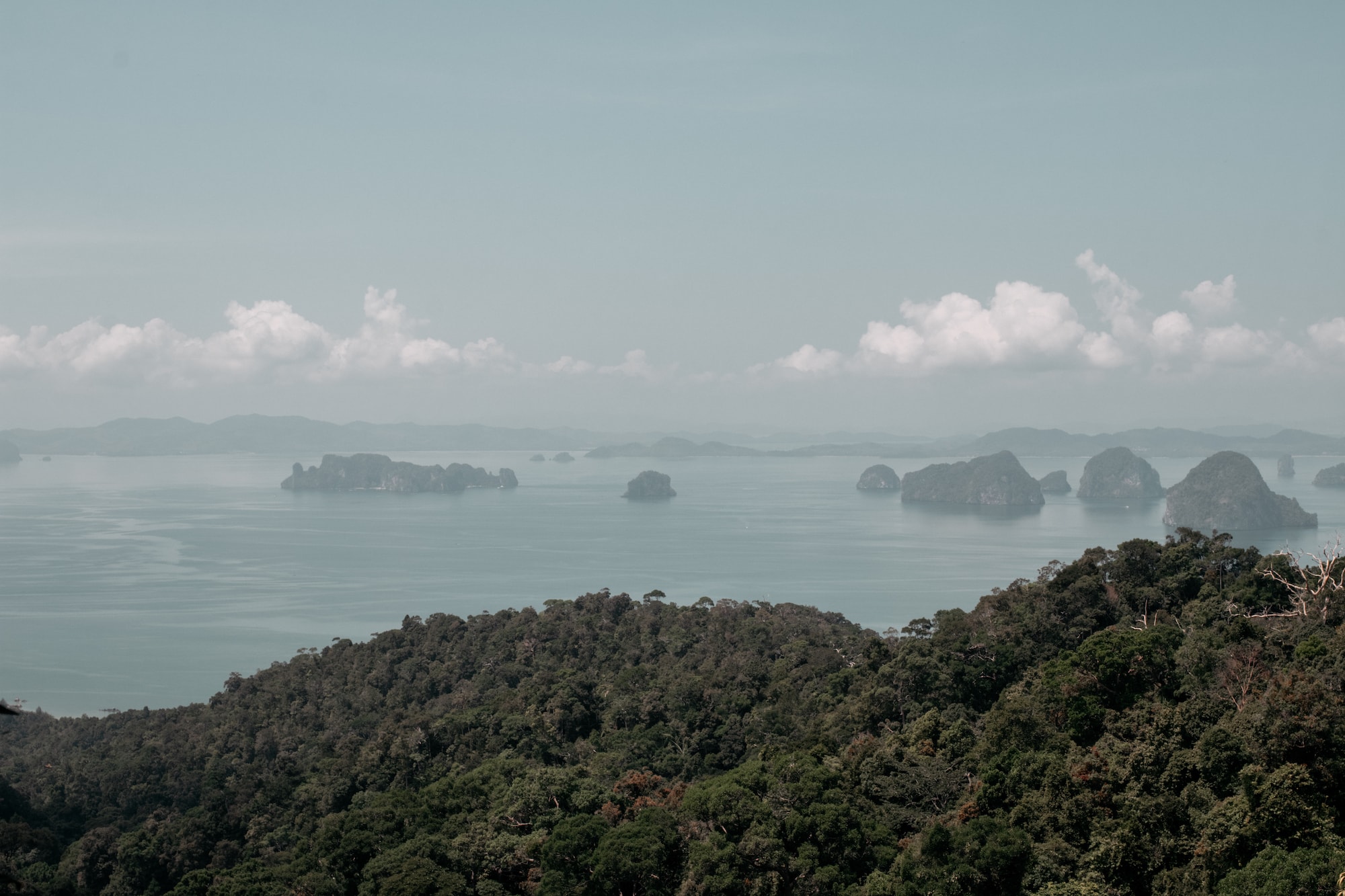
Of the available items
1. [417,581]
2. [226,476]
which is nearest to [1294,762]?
[417,581]

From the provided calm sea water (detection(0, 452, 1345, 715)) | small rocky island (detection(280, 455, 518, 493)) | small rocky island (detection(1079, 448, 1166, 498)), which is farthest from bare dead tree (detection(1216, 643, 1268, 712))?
small rocky island (detection(280, 455, 518, 493))

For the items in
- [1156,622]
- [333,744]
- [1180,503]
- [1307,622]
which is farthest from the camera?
[1180,503]

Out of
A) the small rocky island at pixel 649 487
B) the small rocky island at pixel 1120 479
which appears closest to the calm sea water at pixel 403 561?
the small rocky island at pixel 649 487

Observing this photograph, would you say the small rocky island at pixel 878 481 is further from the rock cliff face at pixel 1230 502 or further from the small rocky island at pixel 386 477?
the small rocky island at pixel 386 477

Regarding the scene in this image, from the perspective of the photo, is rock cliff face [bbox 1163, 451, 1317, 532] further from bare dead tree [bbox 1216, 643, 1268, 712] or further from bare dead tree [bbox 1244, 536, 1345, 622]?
bare dead tree [bbox 1216, 643, 1268, 712]

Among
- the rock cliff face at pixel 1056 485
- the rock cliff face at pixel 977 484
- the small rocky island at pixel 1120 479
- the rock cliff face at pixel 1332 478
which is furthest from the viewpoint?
the rock cliff face at pixel 1056 485

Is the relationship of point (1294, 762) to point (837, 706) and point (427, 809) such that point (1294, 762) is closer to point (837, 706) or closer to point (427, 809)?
point (837, 706)

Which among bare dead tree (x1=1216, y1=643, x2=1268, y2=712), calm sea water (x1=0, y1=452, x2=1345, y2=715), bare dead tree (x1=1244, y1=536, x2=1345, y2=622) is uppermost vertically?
bare dead tree (x1=1244, y1=536, x2=1345, y2=622)
